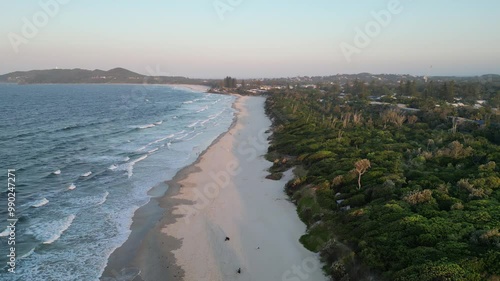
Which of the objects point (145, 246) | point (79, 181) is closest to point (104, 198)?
point (79, 181)

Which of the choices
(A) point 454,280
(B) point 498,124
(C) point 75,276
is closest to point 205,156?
(C) point 75,276

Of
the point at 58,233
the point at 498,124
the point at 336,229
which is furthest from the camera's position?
the point at 498,124

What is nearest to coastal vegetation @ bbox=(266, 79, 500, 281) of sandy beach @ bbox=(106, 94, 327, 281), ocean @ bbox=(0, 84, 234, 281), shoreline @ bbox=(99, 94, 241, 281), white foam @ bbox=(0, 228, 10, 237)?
sandy beach @ bbox=(106, 94, 327, 281)

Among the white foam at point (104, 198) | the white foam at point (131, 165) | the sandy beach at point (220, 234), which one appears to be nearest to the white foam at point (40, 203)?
the white foam at point (104, 198)

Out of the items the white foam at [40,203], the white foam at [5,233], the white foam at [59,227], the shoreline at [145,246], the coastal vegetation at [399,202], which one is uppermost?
the coastal vegetation at [399,202]

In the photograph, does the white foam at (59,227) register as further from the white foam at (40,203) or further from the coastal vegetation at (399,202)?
the coastal vegetation at (399,202)

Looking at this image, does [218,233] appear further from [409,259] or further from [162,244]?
[409,259]
